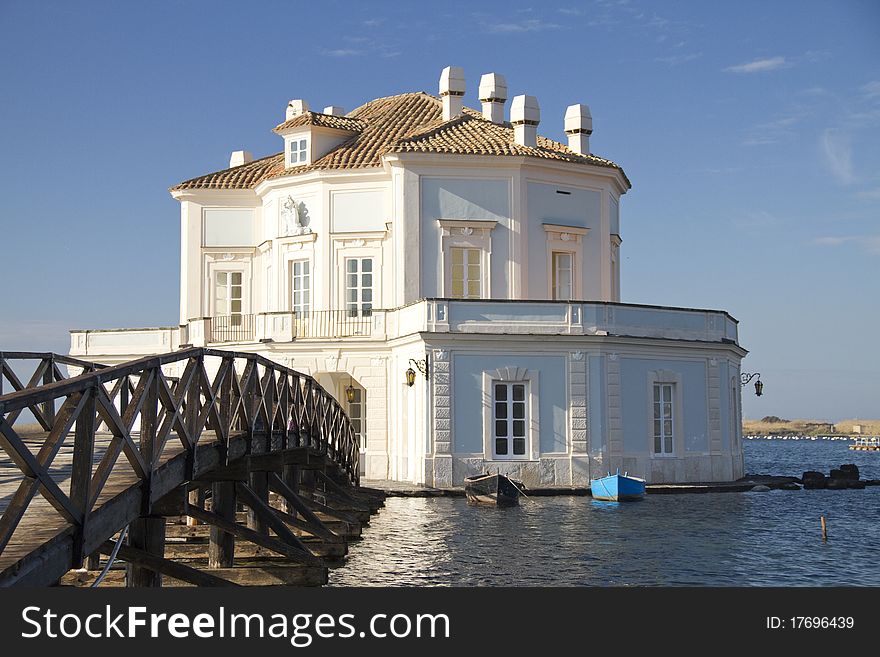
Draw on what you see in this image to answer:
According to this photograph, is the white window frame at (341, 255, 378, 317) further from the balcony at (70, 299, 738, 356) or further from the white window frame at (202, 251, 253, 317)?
the white window frame at (202, 251, 253, 317)

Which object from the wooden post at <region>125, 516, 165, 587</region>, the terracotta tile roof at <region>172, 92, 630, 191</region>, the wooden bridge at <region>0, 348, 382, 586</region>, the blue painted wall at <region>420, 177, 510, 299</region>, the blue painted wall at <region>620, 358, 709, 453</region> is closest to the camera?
the wooden bridge at <region>0, 348, 382, 586</region>

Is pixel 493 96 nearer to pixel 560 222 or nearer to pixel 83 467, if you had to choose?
pixel 560 222

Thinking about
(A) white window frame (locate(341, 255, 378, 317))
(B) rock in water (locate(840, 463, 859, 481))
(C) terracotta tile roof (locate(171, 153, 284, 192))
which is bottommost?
(B) rock in water (locate(840, 463, 859, 481))

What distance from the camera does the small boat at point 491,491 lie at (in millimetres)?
26016

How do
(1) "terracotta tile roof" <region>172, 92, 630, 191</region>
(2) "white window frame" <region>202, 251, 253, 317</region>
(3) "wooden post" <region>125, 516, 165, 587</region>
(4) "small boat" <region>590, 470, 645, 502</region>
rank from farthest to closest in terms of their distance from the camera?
(2) "white window frame" <region>202, 251, 253, 317</region>, (1) "terracotta tile roof" <region>172, 92, 630, 191</region>, (4) "small boat" <region>590, 470, 645, 502</region>, (3) "wooden post" <region>125, 516, 165, 587</region>

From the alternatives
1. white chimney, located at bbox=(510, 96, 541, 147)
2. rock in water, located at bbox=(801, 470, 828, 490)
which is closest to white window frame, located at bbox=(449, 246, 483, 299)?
white chimney, located at bbox=(510, 96, 541, 147)

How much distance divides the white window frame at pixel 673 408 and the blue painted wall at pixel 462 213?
4.95 metres

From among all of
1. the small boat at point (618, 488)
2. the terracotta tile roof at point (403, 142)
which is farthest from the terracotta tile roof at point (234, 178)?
the small boat at point (618, 488)

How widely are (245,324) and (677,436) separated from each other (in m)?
13.5

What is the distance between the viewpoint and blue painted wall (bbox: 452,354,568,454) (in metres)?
28.9

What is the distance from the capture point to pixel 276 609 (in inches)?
314

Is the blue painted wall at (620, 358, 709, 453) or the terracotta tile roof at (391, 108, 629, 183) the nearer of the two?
the blue painted wall at (620, 358, 709, 453)

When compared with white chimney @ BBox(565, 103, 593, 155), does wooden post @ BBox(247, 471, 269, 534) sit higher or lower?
lower

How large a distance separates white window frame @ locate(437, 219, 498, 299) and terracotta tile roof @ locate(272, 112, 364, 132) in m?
5.98
